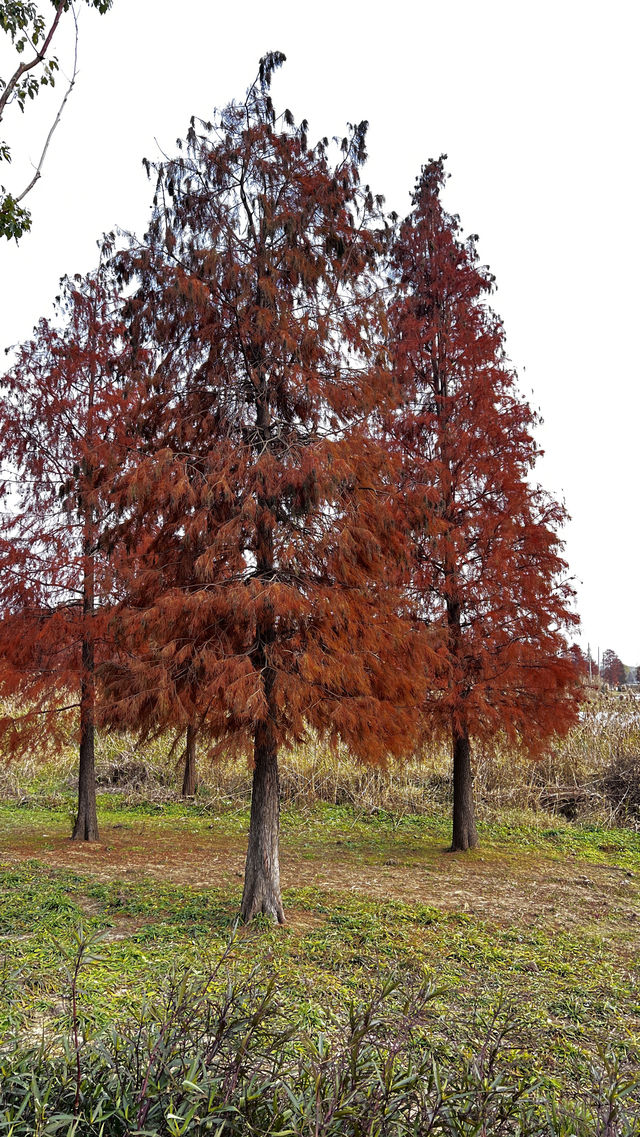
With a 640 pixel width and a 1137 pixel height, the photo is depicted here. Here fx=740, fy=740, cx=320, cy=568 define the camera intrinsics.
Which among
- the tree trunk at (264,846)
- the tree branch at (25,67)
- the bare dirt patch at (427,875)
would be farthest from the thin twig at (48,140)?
the bare dirt patch at (427,875)

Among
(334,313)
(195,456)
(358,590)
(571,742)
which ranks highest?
(334,313)

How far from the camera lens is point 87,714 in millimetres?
10414

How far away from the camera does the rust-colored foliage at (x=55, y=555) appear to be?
33.1 ft

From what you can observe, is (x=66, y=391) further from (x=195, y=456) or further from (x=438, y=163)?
(x=438, y=163)

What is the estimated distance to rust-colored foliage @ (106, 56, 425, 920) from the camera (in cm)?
619

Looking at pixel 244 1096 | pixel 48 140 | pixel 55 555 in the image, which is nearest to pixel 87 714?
pixel 55 555

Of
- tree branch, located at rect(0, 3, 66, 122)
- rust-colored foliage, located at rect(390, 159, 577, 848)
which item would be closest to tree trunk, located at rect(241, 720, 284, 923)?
rust-colored foliage, located at rect(390, 159, 577, 848)

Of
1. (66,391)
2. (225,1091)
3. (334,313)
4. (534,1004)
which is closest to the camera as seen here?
(225,1091)

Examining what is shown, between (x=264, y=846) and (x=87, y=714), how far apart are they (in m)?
4.45

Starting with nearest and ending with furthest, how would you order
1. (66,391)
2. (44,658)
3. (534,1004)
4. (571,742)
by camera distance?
(534,1004), (44,658), (66,391), (571,742)

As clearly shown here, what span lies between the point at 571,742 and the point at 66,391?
11.4m

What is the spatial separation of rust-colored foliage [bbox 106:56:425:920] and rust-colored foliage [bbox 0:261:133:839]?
9.67 feet

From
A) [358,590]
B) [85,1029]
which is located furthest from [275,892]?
[85,1029]

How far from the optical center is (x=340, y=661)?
616cm
